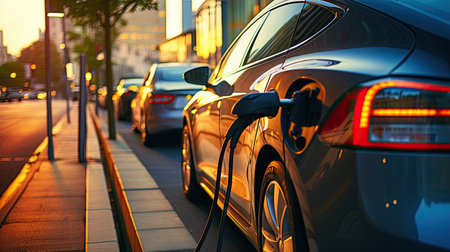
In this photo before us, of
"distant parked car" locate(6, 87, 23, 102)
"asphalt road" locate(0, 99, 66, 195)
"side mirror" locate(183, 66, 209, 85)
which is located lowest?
"asphalt road" locate(0, 99, 66, 195)

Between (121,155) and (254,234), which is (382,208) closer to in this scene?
(254,234)

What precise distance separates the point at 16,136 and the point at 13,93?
6.09m

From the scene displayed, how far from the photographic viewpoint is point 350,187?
6.65 ft

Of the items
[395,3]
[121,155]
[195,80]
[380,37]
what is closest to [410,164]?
[380,37]

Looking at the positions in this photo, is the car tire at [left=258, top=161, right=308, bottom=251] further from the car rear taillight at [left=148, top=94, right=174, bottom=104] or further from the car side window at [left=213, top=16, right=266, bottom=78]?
the car rear taillight at [left=148, top=94, right=174, bottom=104]

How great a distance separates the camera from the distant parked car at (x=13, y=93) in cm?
639

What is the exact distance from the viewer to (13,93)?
669 cm

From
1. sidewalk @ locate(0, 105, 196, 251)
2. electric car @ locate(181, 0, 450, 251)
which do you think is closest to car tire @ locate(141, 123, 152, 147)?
sidewalk @ locate(0, 105, 196, 251)

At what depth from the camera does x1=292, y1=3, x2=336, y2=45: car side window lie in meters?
→ 2.79

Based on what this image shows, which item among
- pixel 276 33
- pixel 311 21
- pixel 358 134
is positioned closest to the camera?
pixel 358 134

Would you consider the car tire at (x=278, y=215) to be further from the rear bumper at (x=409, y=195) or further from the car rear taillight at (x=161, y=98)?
the car rear taillight at (x=161, y=98)

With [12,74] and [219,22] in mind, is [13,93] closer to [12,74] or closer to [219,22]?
[12,74]

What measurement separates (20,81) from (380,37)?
17.1 ft

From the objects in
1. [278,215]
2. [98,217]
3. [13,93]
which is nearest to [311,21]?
[278,215]
